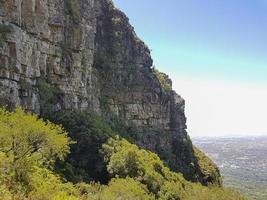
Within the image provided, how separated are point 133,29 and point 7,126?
90.8 metres

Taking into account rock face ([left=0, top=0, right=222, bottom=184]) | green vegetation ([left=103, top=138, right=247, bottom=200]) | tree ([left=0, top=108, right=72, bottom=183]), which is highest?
rock face ([left=0, top=0, right=222, bottom=184])

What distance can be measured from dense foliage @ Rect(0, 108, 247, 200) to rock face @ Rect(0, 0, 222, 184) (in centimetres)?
660

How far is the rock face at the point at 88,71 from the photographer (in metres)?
65.7

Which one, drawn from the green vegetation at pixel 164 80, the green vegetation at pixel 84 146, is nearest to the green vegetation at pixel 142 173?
the green vegetation at pixel 84 146

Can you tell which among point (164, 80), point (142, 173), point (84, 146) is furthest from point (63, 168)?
point (164, 80)

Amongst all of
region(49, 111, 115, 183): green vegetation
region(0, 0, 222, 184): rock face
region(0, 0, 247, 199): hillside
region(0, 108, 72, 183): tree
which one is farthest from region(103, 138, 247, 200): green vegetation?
region(0, 108, 72, 183): tree

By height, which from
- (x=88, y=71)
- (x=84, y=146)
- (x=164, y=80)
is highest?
(x=164, y=80)

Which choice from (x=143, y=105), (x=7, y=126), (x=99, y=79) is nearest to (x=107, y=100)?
(x=99, y=79)

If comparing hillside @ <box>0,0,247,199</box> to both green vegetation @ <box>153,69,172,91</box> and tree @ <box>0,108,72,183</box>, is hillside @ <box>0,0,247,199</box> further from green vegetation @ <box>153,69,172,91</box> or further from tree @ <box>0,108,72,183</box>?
green vegetation @ <box>153,69,172,91</box>

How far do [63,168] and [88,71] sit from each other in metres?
35.1

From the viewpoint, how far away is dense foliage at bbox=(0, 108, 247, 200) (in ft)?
130

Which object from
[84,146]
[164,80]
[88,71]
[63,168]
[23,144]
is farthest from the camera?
[164,80]

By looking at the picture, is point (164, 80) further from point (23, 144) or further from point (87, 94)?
point (23, 144)

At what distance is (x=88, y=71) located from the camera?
98875 millimetres
